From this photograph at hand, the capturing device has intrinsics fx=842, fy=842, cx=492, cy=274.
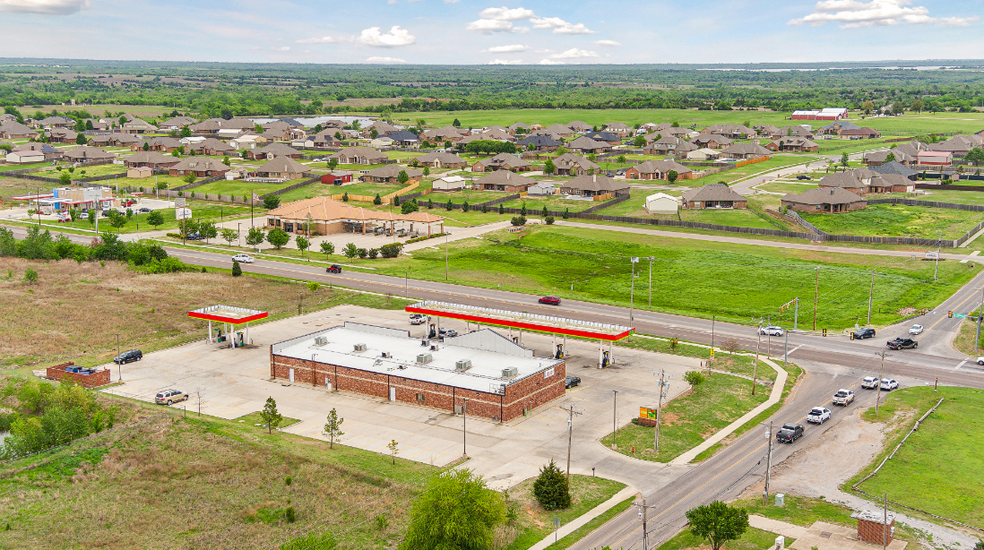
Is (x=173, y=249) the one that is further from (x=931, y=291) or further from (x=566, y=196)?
(x=931, y=291)

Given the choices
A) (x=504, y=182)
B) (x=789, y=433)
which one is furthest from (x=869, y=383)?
(x=504, y=182)

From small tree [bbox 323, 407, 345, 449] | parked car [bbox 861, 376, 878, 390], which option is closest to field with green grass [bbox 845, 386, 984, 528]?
parked car [bbox 861, 376, 878, 390]

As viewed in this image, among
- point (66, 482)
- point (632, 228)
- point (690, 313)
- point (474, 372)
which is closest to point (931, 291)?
point (690, 313)

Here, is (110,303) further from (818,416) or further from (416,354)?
(818,416)

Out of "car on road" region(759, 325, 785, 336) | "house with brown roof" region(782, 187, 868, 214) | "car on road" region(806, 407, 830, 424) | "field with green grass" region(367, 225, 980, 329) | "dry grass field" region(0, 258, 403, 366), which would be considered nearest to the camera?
"car on road" region(806, 407, 830, 424)

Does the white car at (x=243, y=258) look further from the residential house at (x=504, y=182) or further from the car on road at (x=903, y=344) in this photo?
the car on road at (x=903, y=344)

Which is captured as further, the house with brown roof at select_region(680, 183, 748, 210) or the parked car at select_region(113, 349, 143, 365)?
the house with brown roof at select_region(680, 183, 748, 210)

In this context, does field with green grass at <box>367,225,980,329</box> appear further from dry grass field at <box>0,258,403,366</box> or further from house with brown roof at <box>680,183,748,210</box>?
house with brown roof at <box>680,183,748,210</box>

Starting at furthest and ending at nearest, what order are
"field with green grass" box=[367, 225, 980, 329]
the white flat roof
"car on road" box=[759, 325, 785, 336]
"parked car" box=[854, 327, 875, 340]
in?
"field with green grass" box=[367, 225, 980, 329] → "car on road" box=[759, 325, 785, 336] → "parked car" box=[854, 327, 875, 340] → the white flat roof
